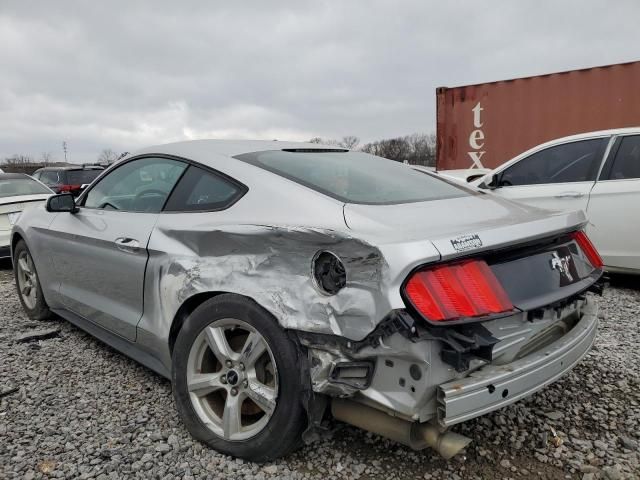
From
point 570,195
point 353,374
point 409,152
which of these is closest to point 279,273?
point 353,374

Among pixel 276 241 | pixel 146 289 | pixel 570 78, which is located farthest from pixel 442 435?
pixel 570 78

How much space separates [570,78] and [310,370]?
8001 mm

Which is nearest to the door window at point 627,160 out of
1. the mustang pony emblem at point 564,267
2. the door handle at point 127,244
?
the mustang pony emblem at point 564,267

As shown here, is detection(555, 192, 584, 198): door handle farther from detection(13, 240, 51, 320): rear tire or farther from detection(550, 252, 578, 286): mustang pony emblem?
detection(13, 240, 51, 320): rear tire

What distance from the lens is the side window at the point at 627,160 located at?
4.49 m

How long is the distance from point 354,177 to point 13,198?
6056 millimetres

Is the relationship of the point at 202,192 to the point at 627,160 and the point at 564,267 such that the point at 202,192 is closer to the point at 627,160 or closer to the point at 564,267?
the point at 564,267

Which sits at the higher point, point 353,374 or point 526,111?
point 526,111

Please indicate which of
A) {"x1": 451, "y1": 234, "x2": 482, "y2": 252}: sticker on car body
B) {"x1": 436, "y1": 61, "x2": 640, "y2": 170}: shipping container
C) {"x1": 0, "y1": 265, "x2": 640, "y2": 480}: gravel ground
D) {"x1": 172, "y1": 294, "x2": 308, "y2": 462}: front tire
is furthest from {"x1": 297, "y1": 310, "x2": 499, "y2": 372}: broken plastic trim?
{"x1": 436, "y1": 61, "x2": 640, "y2": 170}: shipping container

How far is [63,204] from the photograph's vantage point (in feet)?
10.8

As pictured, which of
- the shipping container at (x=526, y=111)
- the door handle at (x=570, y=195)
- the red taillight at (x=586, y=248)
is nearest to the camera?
the red taillight at (x=586, y=248)

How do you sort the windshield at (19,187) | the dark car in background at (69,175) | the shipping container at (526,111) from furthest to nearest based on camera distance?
the dark car in background at (69,175) → the shipping container at (526,111) → the windshield at (19,187)

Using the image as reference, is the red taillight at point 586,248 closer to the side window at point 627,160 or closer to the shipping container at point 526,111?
the side window at point 627,160

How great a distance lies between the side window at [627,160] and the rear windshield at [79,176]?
9.89m
